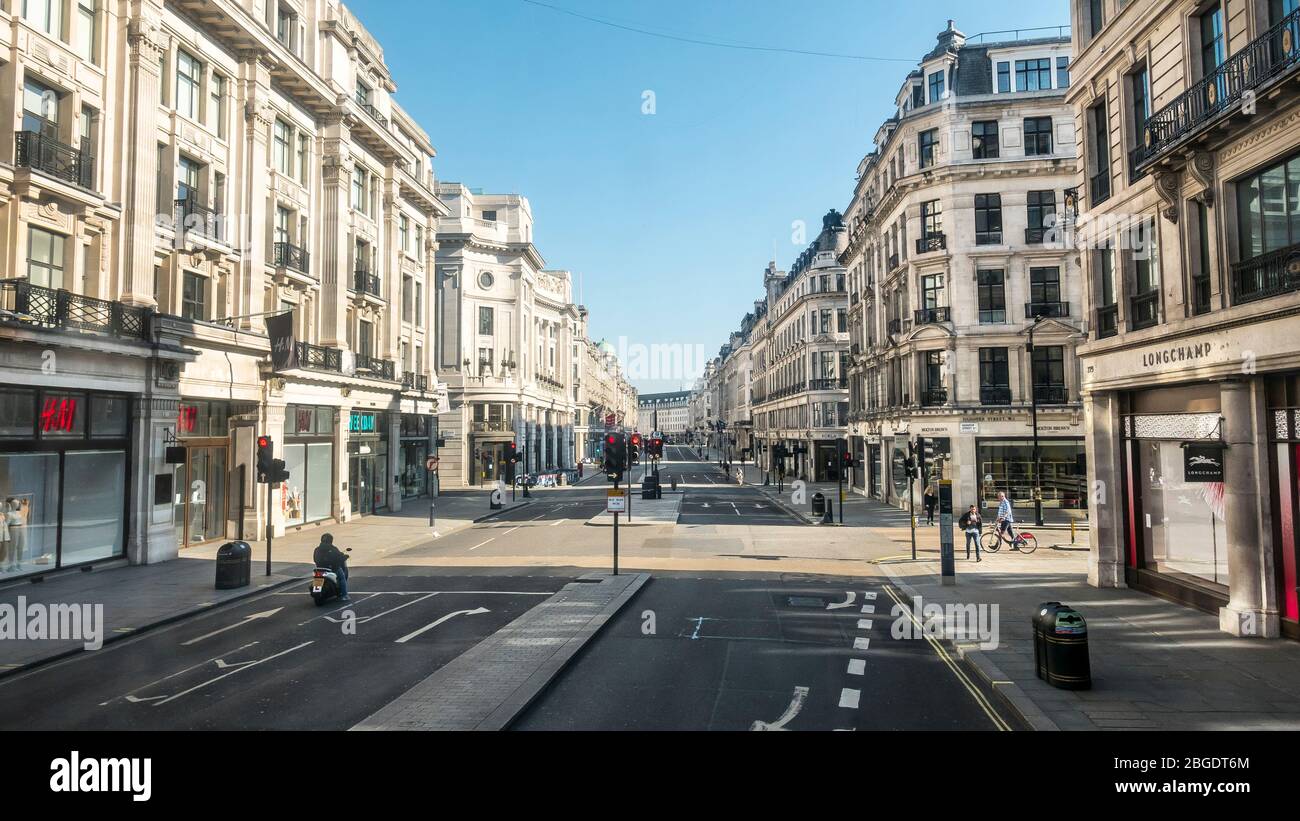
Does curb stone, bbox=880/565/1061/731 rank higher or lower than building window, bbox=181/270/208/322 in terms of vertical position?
lower

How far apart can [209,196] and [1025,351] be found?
34.6 metres

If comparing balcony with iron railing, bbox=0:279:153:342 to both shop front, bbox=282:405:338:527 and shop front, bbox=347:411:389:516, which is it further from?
shop front, bbox=347:411:389:516

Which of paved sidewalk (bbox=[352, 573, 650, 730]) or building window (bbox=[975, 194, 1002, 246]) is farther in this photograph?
building window (bbox=[975, 194, 1002, 246])

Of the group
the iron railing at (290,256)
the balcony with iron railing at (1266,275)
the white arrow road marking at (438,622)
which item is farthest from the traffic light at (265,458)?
the balcony with iron railing at (1266,275)

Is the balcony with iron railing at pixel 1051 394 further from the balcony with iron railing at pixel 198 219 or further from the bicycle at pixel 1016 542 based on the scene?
the balcony with iron railing at pixel 198 219

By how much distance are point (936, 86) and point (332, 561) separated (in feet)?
117

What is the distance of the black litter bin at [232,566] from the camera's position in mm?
17594

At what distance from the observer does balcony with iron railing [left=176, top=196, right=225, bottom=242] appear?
23.6 metres

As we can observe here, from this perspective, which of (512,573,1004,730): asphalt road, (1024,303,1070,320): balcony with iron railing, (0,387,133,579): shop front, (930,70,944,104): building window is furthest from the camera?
(930,70,944,104): building window

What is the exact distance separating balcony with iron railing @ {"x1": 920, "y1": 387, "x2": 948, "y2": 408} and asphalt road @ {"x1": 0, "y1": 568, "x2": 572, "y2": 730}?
2586 centimetres

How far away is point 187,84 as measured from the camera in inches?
955

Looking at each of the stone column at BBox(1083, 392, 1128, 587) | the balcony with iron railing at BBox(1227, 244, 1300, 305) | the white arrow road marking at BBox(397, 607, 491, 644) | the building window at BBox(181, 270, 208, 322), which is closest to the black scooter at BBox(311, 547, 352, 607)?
the white arrow road marking at BBox(397, 607, 491, 644)

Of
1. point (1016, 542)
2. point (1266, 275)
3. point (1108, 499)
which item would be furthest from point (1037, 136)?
point (1266, 275)

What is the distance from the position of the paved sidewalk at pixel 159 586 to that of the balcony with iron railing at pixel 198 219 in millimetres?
10394
